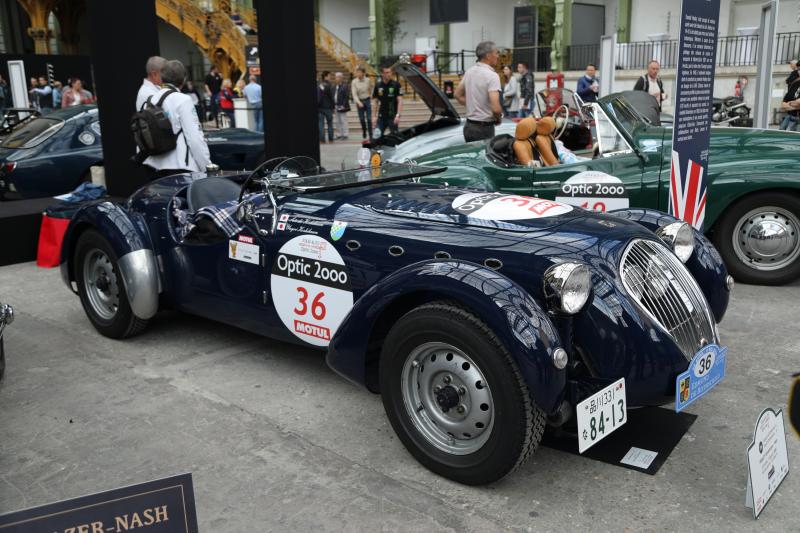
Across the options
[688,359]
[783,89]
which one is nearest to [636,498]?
[688,359]

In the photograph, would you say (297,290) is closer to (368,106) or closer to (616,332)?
(616,332)

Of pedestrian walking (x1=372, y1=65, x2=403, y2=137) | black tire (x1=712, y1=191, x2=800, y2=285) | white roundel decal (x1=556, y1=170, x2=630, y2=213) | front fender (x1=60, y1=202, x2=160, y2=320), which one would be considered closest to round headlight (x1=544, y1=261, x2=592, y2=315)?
front fender (x1=60, y1=202, x2=160, y2=320)

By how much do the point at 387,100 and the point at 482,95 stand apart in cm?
783

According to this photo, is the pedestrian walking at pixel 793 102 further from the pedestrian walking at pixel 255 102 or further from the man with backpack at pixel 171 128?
the pedestrian walking at pixel 255 102

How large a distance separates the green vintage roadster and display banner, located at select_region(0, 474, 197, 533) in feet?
16.0

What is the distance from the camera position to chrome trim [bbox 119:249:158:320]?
192 inches

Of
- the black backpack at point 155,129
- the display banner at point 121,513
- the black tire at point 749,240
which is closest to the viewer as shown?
the display banner at point 121,513

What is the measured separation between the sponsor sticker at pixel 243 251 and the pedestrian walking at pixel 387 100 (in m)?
11.4

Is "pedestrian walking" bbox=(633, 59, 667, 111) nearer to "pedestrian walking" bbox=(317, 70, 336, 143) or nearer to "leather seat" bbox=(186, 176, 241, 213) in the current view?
"pedestrian walking" bbox=(317, 70, 336, 143)

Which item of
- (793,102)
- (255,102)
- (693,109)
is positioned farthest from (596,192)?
(255,102)

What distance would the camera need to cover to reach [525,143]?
266 inches

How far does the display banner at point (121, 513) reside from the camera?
77.8 inches

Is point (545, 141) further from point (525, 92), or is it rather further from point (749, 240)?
point (525, 92)

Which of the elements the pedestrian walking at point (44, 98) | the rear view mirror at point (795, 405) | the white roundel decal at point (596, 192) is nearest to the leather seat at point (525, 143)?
the white roundel decal at point (596, 192)
